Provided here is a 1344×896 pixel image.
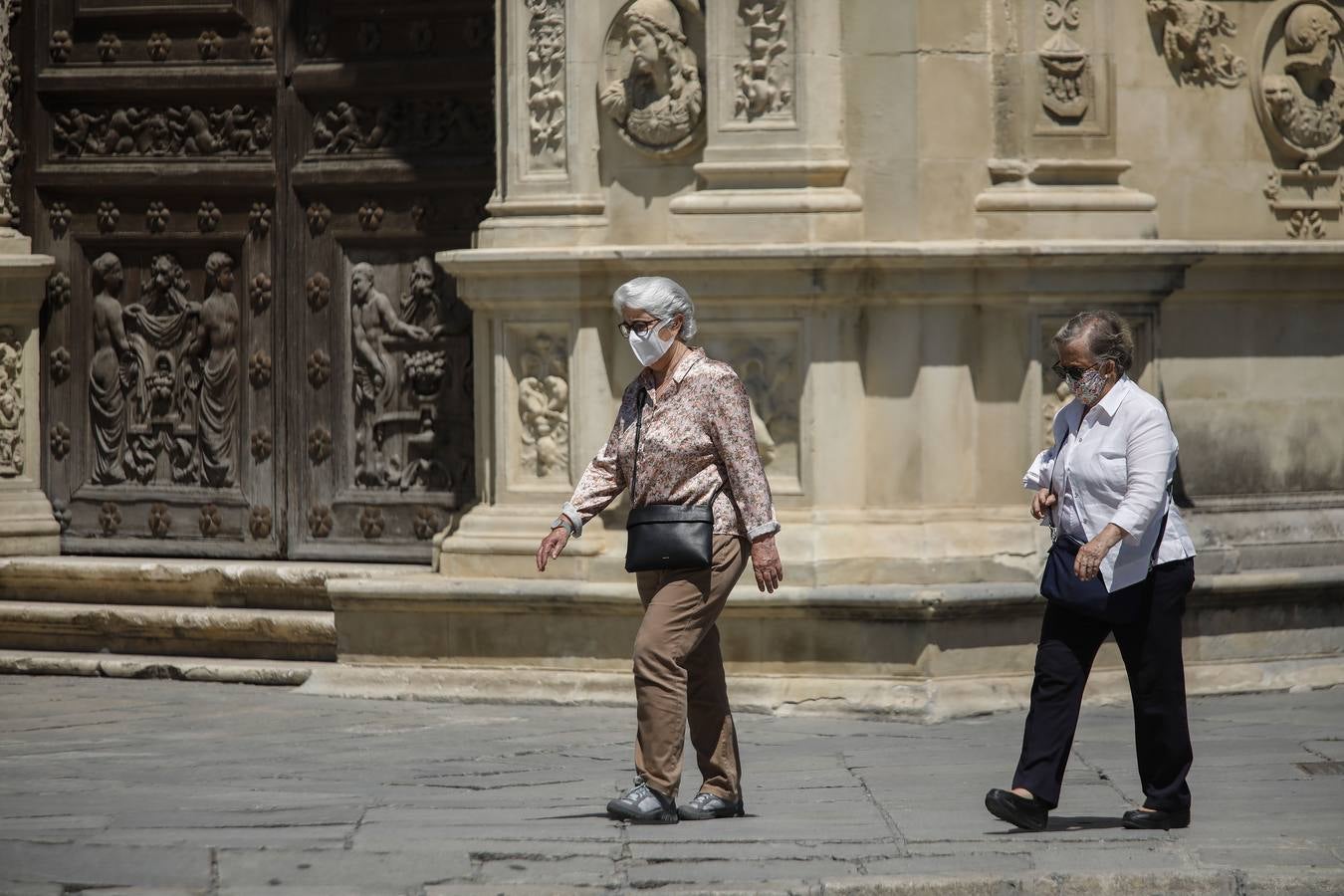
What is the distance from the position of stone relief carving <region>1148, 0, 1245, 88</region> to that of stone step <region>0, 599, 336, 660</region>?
4.56 metres

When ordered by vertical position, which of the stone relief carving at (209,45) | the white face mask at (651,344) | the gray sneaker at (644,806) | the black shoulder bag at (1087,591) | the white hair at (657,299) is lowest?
the gray sneaker at (644,806)

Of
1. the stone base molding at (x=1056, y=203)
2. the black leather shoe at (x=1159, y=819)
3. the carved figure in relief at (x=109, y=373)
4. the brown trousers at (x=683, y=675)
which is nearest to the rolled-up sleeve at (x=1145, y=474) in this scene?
the black leather shoe at (x=1159, y=819)

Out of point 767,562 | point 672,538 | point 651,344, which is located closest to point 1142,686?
point 767,562

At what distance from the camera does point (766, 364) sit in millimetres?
10242

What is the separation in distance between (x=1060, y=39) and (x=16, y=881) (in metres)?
5.72

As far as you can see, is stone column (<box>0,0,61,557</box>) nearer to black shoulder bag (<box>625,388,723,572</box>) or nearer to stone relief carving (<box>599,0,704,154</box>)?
stone relief carving (<box>599,0,704,154</box>)

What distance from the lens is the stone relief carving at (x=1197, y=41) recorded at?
35.0ft

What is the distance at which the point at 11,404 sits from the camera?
481 inches

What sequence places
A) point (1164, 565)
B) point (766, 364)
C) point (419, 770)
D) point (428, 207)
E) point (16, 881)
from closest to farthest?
point (16, 881)
point (1164, 565)
point (419, 770)
point (766, 364)
point (428, 207)

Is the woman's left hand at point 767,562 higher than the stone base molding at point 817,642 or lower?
higher

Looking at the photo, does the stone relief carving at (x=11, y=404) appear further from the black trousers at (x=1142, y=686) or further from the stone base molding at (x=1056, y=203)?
the black trousers at (x=1142, y=686)

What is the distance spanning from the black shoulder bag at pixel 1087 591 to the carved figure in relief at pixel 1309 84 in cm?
396

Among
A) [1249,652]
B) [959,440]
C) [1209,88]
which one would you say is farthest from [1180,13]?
[1249,652]

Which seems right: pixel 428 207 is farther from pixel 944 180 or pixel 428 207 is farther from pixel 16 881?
pixel 16 881
